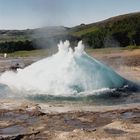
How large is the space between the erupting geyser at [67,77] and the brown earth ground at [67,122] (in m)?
4.44

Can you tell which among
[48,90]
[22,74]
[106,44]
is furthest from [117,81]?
[106,44]

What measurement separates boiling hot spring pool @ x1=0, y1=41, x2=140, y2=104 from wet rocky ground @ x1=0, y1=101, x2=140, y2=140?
3892mm

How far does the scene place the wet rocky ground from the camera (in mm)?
17312

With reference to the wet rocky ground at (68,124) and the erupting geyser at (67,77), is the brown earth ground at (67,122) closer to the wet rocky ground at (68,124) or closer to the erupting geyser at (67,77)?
the wet rocky ground at (68,124)

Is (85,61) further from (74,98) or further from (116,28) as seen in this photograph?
(116,28)

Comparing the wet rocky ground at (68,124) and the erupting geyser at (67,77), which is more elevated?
the erupting geyser at (67,77)


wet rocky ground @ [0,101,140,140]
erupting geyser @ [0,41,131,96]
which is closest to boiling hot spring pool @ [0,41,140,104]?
erupting geyser @ [0,41,131,96]

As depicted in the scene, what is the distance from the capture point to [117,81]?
104 ft

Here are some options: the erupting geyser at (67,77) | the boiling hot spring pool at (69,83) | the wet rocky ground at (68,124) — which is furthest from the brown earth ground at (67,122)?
the erupting geyser at (67,77)

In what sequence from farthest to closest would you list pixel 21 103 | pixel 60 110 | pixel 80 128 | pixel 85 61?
pixel 85 61, pixel 21 103, pixel 60 110, pixel 80 128

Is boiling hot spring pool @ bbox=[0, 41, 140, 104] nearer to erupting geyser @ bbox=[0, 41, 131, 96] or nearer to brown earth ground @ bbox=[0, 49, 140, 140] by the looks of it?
erupting geyser @ bbox=[0, 41, 131, 96]

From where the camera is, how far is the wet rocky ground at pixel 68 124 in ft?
56.8

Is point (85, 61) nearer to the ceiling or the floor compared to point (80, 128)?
nearer to the ceiling

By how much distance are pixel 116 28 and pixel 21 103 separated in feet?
268
